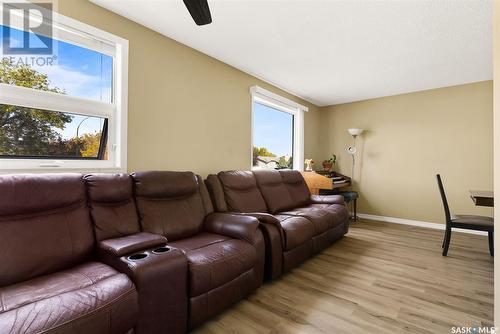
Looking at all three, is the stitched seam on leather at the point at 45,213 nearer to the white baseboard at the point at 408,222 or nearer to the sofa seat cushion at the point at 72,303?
the sofa seat cushion at the point at 72,303

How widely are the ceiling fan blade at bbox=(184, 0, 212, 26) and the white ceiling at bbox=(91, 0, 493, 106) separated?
0.76m

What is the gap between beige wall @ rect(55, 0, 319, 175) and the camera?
2.40 m

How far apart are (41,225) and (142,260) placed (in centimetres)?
70

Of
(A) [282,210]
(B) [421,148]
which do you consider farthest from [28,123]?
(B) [421,148]

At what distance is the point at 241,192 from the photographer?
3016 millimetres

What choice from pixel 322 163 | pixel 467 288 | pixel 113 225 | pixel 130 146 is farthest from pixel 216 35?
pixel 322 163

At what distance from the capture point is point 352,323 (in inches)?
68.0

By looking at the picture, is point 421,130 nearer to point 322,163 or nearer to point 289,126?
point 322,163

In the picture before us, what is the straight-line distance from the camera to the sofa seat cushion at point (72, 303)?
1.00m

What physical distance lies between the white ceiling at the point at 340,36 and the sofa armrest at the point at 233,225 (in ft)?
5.98

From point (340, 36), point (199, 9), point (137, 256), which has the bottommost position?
point (137, 256)

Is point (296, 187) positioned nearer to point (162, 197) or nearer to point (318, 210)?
point (318, 210)

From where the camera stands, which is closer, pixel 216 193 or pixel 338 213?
pixel 216 193

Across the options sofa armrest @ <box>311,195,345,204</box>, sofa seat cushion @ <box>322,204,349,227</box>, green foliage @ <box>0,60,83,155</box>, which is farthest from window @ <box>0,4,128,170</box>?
sofa armrest @ <box>311,195,345,204</box>
